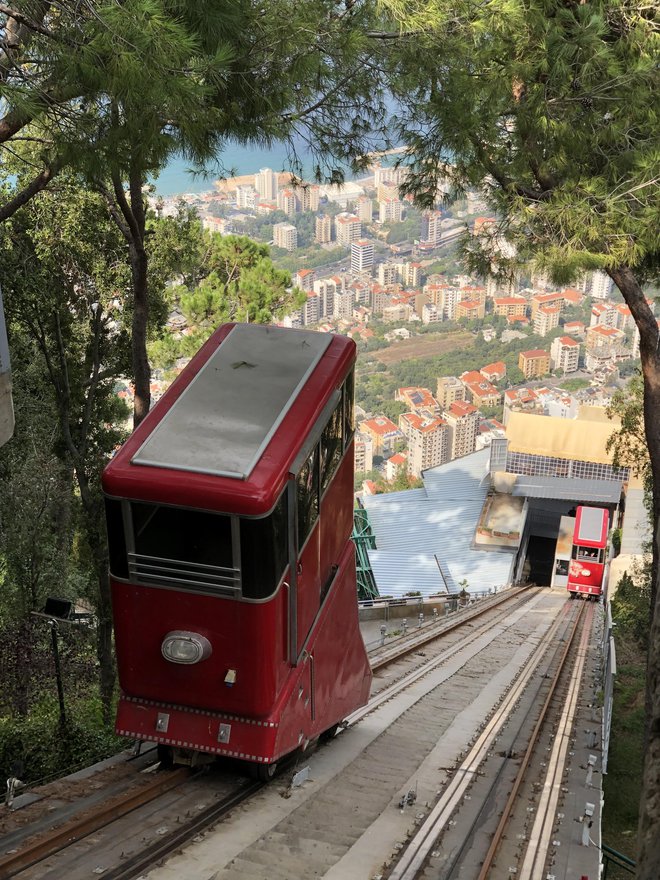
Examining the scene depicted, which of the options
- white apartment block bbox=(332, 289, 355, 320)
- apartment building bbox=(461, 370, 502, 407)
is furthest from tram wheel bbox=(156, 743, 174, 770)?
white apartment block bbox=(332, 289, 355, 320)

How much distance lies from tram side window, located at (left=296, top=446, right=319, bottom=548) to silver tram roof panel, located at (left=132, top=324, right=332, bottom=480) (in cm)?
39

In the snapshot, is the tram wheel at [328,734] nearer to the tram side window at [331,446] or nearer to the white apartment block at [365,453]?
the tram side window at [331,446]

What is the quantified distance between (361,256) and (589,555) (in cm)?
9558

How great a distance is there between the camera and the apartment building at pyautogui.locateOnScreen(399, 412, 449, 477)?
86812 millimetres

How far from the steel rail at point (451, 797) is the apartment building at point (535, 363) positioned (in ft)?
303

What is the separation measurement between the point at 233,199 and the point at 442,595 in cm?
9805

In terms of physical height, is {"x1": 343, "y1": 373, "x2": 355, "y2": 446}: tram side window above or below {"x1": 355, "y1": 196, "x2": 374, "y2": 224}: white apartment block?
below

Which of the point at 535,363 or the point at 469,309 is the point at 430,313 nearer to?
the point at 469,309

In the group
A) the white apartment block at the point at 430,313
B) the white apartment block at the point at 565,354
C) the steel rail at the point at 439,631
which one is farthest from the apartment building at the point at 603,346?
the steel rail at the point at 439,631

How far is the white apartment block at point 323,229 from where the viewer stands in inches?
4376

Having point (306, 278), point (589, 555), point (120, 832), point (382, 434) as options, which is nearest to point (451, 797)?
point (120, 832)

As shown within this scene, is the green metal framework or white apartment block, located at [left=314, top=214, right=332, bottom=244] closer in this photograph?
the green metal framework

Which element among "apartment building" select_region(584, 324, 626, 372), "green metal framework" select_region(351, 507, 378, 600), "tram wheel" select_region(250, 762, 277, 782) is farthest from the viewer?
"apartment building" select_region(584, 324, 626, 372)

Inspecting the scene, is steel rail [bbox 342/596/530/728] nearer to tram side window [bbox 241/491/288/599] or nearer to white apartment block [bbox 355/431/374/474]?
tram side window [bbox 241/491/288/599]
